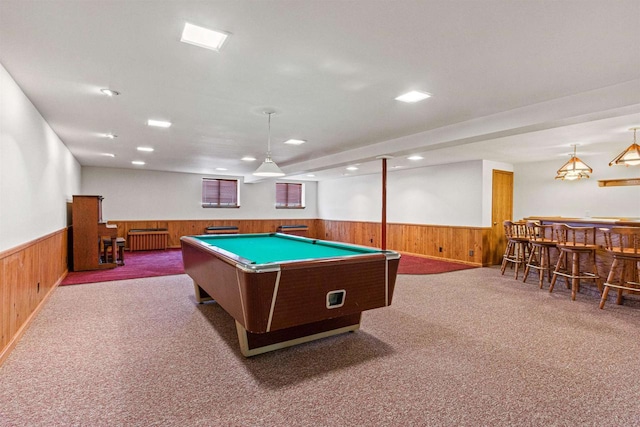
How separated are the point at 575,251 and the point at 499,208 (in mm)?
2972

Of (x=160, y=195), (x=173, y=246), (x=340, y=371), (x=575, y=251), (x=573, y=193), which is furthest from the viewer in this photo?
(x=173, y=246)

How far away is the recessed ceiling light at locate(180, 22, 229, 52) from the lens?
216cm

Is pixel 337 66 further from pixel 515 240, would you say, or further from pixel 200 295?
pixel 515 240

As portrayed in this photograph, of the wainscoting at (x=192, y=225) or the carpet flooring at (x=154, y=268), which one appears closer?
the carpet flooring at (x=154, y=268)

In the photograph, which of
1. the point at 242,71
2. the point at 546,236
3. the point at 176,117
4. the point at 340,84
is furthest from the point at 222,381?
the point at 546,236

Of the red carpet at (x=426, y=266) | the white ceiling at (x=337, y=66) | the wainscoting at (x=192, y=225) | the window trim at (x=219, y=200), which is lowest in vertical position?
the red carpet at (x=426, y=266)

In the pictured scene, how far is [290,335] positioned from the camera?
301cm

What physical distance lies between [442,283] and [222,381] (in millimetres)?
4085

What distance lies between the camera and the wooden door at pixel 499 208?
7.34 m

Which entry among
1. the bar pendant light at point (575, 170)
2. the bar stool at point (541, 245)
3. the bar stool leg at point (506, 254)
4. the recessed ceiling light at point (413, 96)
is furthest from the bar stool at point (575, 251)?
the recessed ceiling light at point (413, 96)

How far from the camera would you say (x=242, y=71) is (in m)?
2.82

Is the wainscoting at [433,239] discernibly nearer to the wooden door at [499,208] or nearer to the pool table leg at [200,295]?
the wooden door at [499,208]

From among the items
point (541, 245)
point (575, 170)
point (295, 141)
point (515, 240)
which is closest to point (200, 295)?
point (295, 141)

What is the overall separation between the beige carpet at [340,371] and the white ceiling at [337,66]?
2.21 metres
